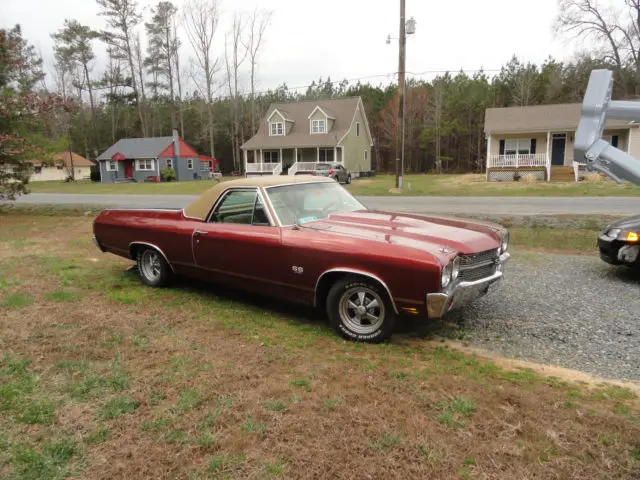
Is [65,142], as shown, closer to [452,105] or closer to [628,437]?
[628,437]

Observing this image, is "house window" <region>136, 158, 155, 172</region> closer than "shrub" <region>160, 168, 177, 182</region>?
No

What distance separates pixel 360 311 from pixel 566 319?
7.71 feet

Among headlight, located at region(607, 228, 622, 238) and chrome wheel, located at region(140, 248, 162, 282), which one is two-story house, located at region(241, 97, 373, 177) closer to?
chrome wheel, located at region(140, 248, 162, 282)

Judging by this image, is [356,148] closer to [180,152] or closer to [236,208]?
[180,152]

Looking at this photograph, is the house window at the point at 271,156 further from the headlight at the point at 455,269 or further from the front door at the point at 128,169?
the headlight at the point at 455,269

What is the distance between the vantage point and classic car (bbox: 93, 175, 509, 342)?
3965mm

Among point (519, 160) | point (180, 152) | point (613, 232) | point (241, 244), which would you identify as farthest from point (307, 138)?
point (241, 244)

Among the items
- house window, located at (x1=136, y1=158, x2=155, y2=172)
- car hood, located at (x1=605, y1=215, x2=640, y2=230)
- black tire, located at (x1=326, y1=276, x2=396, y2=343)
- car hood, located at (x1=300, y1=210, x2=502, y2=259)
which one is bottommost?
Answer: black tire, located at (x1=326, y1=276, x2=396, y2=343)

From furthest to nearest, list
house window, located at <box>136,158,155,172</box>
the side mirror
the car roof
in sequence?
house window, located at <box>136,158,155,172</box> → the car roof → the side mirror

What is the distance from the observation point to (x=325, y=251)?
4328mm

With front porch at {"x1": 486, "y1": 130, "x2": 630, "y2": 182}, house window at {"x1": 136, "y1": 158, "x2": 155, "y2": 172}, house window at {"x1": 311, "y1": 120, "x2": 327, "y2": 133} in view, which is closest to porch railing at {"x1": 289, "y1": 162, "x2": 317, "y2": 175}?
house window at {"x1": 311, "y1": 120, "x2": 327, "y2": 133}

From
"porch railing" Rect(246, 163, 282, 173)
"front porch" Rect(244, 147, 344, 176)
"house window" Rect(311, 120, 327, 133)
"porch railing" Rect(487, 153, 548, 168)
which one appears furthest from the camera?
"porch railing" Rect(246, 163, 282, 173)

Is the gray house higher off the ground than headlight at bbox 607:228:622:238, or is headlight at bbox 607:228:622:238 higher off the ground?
the gray house

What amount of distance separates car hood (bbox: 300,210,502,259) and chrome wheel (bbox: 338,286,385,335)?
0.53 meters
